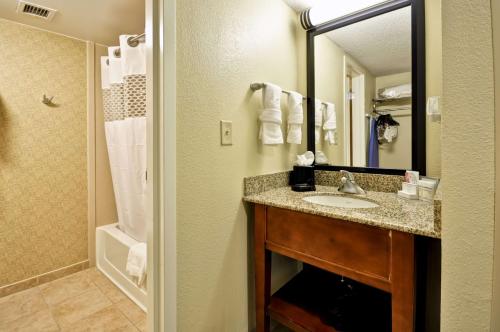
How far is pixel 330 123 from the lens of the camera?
5.14ft

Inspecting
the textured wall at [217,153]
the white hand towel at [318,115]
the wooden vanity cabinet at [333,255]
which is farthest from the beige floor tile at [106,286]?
the white hand towel at [318,115]

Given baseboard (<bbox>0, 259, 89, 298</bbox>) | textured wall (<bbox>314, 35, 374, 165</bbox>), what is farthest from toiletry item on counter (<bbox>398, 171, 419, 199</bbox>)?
baseboard (<bbox>0, 259, 89, 298</bbox>)

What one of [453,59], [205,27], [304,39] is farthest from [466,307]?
[304,39]

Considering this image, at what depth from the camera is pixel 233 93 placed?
44.6 inches

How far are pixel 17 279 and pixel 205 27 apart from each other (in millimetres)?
2203

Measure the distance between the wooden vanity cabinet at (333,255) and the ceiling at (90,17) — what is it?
5.25ft

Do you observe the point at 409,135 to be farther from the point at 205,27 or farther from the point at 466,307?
the point at 205,27

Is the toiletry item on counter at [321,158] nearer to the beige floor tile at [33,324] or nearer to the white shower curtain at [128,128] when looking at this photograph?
the white shower curtain at [128,128]

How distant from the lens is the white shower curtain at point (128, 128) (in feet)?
5.32

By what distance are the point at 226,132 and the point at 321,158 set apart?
0.78 meters

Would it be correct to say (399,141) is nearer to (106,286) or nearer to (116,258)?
(116,258)

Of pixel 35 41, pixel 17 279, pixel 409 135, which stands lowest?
pixel 17 279

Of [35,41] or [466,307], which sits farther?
[35,41]

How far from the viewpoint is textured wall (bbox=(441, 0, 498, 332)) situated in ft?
1.48
